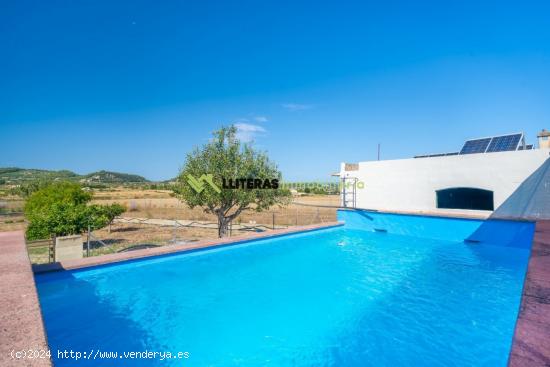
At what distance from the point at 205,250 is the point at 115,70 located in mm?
20215

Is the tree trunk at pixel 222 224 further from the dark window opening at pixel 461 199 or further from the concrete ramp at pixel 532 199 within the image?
the concrete ramp at pixel 532 199

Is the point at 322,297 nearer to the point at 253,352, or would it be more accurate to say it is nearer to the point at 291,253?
the point at 253,352

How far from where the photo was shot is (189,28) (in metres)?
17.8

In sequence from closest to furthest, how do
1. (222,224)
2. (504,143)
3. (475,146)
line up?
(222,224)
(504,143)
(475,146)

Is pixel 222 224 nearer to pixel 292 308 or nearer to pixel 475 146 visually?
pixel 292 308

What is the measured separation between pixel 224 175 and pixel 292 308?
22.9ft

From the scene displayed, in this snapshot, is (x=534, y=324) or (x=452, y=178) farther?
(x=452, y=178)

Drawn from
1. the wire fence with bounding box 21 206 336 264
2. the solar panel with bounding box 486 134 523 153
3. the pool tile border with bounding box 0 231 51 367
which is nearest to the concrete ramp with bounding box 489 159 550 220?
the solar panel with bounding box 486 134 523 153

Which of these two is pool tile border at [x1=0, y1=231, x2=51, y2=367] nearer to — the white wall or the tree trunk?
the tree trunk

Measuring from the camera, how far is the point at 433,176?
1775 centimetres

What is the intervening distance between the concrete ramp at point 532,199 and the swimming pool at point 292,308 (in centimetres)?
386

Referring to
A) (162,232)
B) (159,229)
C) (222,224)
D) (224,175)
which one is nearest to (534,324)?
(224,175)

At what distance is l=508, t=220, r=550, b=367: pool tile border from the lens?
6.11ft

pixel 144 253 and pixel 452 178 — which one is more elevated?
pixel 452 178
